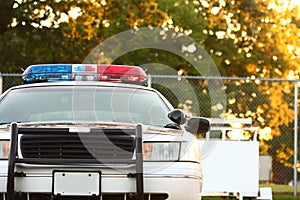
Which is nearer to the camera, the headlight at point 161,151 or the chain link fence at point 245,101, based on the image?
the headlight at point 161,151

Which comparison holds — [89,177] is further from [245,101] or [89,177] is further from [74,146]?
[245,101]

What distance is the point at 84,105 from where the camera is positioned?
8578 mm

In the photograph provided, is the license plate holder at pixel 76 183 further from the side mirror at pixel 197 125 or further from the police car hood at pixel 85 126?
the side mirror at pixel 197 125

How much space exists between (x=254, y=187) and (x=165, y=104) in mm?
6484

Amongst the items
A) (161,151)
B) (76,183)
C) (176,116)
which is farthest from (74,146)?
(176,116)

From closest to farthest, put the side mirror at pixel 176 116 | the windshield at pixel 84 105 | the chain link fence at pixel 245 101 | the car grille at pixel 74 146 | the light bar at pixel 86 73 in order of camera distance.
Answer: the car grille at pixel 74 146, the side mirror at pixel 176 116, the windshield at pixel 84 105, the light bar at pixel 86 73, the chain link fence at pixel 245 101

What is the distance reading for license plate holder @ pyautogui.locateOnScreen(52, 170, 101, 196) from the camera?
6863 mm

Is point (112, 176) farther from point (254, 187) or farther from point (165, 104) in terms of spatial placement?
point (254, 187)

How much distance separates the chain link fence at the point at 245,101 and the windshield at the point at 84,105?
7.45 metres

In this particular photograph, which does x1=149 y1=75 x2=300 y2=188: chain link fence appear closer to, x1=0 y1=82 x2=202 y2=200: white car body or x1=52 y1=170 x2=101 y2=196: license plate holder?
x1=0 y1=82 x2=202 y2=200: white car body

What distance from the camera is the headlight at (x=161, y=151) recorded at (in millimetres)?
7227

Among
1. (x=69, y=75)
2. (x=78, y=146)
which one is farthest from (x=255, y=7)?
(x=78, y=146)

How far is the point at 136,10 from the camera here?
36.6 meters

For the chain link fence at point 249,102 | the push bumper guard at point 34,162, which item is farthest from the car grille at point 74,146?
the chain link fence at point 249,102
